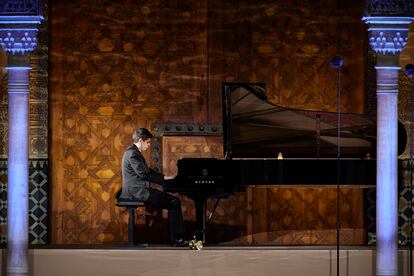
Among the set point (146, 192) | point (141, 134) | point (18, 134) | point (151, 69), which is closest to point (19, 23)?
point (18, 134)

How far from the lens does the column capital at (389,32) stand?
9.18 meters

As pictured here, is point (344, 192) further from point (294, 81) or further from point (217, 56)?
point (217, 56)

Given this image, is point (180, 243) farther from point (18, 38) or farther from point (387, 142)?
point (18, 38)

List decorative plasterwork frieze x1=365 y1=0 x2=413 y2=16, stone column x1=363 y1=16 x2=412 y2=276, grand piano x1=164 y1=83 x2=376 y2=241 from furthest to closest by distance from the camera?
grand piano x1=164 y1=83 x2=376 y2=241, decorative plasterwork frieze x1=365 y1=0 x2=413 y2=16, stone column x1=363 y1=16 x2=412 y2=276

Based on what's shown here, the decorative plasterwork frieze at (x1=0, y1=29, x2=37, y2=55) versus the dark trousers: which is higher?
the decorative plasterwork frieze at (x1=0, y1=29, x2=37, y2=55)

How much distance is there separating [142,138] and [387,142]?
2.40 m

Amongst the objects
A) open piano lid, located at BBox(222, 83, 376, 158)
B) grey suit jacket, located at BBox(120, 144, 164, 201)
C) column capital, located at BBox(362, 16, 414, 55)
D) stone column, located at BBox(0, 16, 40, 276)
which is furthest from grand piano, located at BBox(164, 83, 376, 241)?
stone column, located at BBox(0, 16, 40, 276)

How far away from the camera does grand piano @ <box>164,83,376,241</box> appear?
9.28 meters

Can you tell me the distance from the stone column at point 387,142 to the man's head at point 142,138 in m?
2.27

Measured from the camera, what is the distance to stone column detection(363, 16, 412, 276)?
9.07 metres

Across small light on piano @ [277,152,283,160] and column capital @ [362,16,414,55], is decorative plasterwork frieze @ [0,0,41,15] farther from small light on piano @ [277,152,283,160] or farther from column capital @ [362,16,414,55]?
column capital @ [362,16,414,55]

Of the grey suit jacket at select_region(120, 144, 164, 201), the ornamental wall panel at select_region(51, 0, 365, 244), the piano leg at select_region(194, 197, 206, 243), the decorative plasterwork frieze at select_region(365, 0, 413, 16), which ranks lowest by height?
the piano leg at select_region(194, 197, 206, 243)

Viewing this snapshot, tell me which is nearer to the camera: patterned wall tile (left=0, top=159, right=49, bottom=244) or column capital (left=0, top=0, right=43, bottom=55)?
column capital (left=0, top=0, right=43, bottom=55)

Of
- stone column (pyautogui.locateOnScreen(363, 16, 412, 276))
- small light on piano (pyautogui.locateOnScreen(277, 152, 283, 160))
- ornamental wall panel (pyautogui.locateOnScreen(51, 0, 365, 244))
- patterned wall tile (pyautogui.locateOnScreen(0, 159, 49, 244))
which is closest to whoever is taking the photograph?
stone column (pyautogui.locateOnScreen(363, 16, 412, 276))
